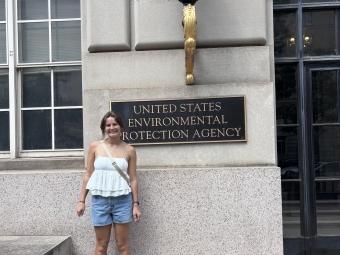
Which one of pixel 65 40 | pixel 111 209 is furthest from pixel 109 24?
pixel 111 209

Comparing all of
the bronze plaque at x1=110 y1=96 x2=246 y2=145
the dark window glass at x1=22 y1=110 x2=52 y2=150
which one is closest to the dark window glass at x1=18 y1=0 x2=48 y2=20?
the dark window glass at x1=22 y1=110 x2=52 y2=150

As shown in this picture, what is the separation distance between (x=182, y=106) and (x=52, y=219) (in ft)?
7.07

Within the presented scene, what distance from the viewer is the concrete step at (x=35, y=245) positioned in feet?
15.6

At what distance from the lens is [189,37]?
510 centimetres

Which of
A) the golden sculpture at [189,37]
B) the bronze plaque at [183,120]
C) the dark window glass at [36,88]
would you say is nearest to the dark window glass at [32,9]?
the dark window glass at [36,88]

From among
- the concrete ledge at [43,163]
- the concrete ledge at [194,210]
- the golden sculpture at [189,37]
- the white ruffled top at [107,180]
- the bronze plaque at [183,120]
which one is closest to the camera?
the white ruffled top at [107,180]

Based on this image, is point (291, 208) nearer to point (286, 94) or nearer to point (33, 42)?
point (286, 94)

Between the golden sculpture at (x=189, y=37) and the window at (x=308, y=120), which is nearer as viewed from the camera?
the golden sculpture at (x=189, y=37)

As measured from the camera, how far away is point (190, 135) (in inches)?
214

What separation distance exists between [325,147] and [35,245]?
4040 mm

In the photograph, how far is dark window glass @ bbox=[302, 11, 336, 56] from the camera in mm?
6207

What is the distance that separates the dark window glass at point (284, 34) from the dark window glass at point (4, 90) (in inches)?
151

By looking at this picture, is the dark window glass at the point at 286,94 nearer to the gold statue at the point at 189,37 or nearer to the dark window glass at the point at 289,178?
the dark window glass at the point at 289,178

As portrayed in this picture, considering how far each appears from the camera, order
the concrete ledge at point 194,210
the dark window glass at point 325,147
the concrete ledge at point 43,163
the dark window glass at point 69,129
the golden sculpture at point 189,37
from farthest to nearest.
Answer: the dark window glass at point 325,147 → the dark window glass at point 69,129 → the concrete ledge at point 43,163 → the concrete ledge at point 194,210 → the golden sculpture at point 189,37
